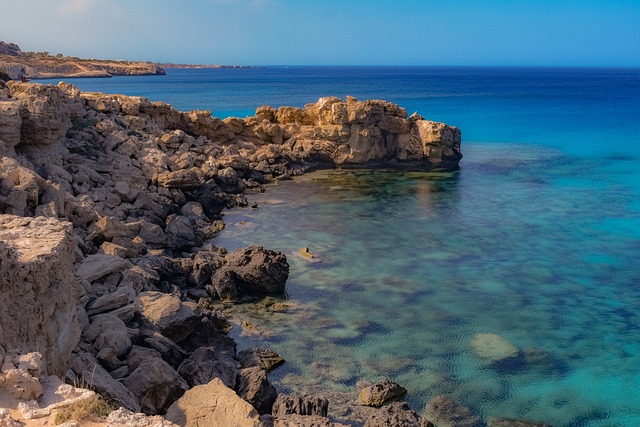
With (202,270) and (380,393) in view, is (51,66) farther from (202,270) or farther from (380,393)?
(380,393)

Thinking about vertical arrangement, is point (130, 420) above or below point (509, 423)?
above

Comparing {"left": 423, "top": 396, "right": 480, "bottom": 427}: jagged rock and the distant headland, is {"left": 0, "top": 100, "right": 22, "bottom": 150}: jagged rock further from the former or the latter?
the distant headland

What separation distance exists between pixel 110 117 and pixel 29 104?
422 inches

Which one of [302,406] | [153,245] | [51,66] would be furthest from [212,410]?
[51,66]

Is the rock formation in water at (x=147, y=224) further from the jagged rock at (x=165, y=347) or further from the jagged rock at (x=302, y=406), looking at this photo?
the jagged rock at (x=302, y=406)

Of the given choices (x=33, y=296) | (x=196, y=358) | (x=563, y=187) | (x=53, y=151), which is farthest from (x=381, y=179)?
(x=33, y=296)

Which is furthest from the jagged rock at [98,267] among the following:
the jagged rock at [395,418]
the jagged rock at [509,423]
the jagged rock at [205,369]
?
the jagged rock at [509,423]

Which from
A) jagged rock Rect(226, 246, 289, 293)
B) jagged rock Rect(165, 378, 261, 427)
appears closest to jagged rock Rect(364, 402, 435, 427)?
jagged rock Rect(165, 378, 261, 427)

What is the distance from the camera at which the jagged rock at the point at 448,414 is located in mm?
12019

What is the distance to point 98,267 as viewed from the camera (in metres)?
14.7

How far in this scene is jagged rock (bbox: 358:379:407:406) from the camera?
1248 cm

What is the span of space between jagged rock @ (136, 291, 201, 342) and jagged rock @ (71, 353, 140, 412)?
277cm

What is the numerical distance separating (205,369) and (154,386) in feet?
5.40

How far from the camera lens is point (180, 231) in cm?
2228
